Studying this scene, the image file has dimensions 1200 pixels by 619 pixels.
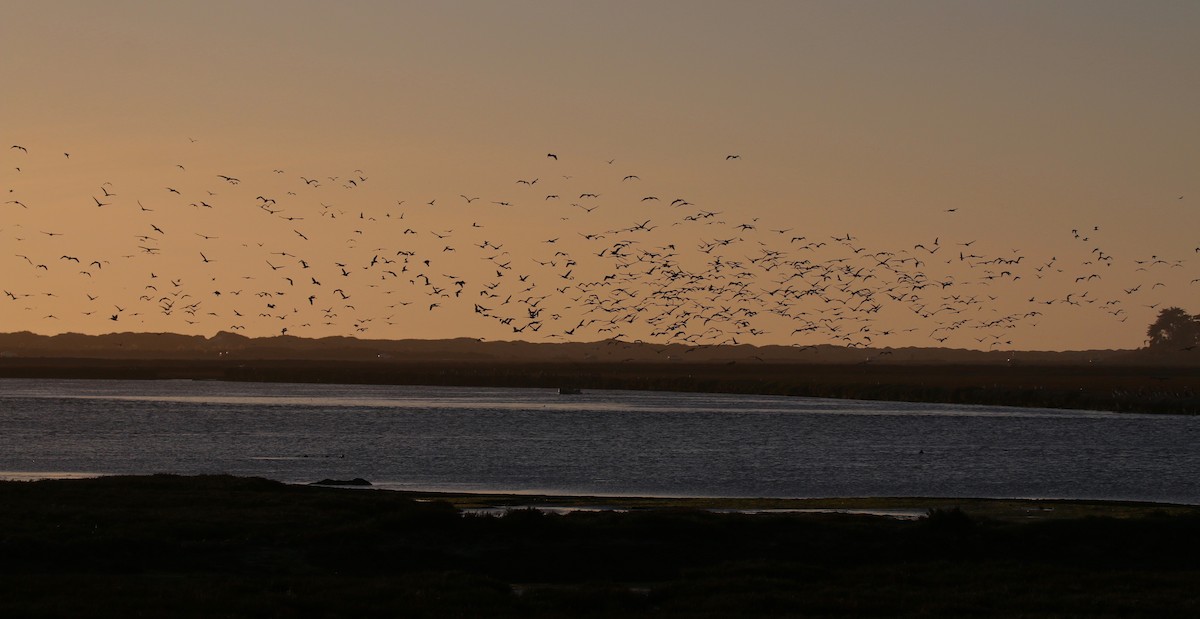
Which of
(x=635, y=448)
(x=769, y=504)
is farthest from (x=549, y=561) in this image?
(x=635, y=448)

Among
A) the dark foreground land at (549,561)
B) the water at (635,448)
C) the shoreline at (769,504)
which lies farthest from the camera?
the water at (635,448)

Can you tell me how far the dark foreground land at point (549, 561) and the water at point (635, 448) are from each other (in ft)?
60.5

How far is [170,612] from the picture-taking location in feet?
81.3

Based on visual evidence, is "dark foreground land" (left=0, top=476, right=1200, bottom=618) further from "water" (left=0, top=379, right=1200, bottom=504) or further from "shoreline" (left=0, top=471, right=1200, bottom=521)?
"water" (left=0, top=379, right=1200, bottom=504)

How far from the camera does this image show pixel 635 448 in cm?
8512

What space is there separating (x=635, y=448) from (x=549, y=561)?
51.9 m

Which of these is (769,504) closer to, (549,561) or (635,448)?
(549,561)

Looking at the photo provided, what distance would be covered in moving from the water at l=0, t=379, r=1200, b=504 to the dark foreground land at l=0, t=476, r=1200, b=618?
18429 millimetres

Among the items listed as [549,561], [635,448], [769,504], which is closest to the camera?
[549,561]

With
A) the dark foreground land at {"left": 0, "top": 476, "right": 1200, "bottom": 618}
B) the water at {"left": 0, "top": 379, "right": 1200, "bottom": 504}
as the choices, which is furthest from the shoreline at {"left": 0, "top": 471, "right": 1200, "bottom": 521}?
the water at {"left": 0, "top": 379, "right": 1200, "bottom": 504}

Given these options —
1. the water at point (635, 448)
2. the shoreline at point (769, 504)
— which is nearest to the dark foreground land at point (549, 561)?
the shoreline at point (769, 504)

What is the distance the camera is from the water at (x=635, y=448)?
201ft

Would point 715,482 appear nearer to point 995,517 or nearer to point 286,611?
point 995,517

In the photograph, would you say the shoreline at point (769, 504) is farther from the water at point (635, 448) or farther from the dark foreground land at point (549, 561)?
the water at point (635, 448)
